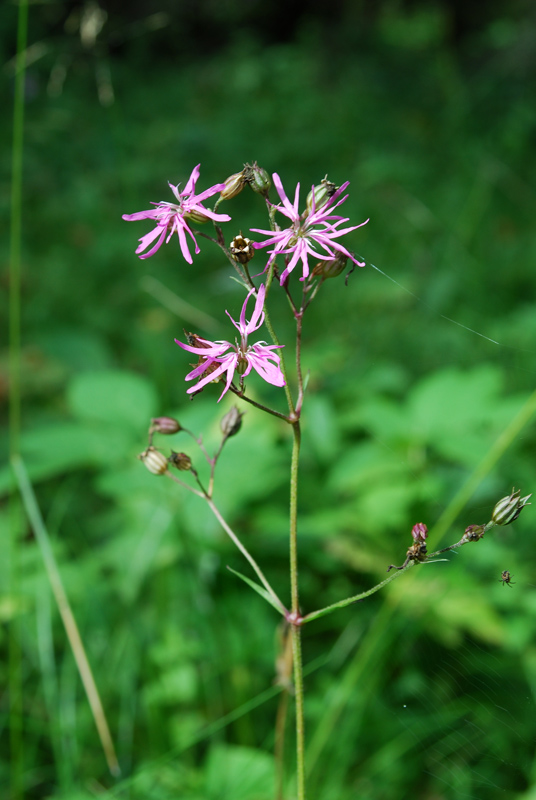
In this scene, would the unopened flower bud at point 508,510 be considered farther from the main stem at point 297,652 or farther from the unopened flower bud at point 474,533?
the main stem at point 297,652

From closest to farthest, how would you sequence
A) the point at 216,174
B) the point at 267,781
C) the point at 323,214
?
the point at 323,214 < the point at 267,781 < the point at 216,174

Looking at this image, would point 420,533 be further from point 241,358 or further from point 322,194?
point 322,194

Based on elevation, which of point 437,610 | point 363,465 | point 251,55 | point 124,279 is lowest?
point 437,610

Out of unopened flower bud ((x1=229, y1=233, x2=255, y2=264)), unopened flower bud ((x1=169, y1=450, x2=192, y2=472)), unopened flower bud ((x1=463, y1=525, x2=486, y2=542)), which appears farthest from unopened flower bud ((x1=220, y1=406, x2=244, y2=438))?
unopened flower bud ((x1=463, y1=525, x2=486, y2=542))

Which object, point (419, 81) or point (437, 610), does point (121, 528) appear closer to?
point (437, 610)

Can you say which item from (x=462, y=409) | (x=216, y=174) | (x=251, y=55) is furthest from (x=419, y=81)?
(x=462, y=409)

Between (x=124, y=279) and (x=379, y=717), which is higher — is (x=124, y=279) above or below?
above

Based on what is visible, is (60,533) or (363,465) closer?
(363,465)
